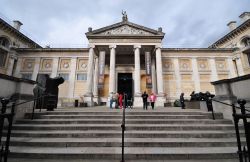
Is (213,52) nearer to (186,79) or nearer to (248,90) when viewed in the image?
(186,79)

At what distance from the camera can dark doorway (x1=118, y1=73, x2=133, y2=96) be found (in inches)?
904

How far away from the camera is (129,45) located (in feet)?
64.8

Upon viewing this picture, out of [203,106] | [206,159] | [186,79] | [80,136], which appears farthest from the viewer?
[186,79]

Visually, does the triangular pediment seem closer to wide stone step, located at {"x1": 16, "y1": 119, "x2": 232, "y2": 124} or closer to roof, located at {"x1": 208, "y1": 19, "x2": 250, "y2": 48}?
roof, located at {"x1": 208, "y1": 19, "x2": 250, "y2": 48}

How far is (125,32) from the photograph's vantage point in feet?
66.5

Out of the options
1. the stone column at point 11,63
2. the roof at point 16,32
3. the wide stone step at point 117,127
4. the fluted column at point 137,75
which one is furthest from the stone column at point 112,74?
the roof at point 16,32

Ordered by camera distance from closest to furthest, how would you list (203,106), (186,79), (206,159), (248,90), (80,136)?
(206,159), (80,136), (248,90), (203,106), (186,79)

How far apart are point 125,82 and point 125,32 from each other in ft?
24.9

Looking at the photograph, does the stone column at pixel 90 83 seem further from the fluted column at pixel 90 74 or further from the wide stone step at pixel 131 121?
the wide stone step at pixel 131 121

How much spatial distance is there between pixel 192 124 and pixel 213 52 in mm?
23340

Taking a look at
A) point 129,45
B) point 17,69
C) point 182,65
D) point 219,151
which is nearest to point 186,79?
point 182,65

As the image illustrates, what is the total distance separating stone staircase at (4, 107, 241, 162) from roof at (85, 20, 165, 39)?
585 inches

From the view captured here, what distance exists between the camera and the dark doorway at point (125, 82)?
75.3ft

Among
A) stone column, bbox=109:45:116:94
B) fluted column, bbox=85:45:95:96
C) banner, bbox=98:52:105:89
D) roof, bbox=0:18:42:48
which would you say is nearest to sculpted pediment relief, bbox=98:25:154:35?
stone column, bbox=109:45:116:94
